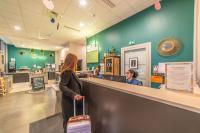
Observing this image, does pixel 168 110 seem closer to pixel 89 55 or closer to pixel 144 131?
pixel 144 131

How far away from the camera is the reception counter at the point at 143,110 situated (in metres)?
0.66

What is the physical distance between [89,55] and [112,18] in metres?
2.91

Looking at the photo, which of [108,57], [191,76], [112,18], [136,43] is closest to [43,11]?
[112,18]

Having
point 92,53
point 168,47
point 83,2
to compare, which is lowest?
point 168,47

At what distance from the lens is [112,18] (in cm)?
414

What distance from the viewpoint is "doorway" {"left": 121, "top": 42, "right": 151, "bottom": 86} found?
344cm

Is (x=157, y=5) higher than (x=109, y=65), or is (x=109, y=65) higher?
(x=157, y=5)

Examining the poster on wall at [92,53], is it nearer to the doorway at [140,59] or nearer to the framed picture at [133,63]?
the doorway at [140,59]

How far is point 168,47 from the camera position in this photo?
9.59 ft

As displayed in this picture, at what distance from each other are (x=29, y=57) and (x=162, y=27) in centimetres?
1405

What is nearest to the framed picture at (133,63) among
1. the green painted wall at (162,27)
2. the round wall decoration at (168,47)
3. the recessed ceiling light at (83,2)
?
the green painted wall at (162,27)

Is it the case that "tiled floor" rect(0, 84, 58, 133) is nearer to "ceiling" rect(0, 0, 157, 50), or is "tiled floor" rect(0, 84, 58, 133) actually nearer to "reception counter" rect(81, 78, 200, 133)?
"reception counter" rect(81, 78, 200, 133)

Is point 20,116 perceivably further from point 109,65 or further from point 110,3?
point 110,3

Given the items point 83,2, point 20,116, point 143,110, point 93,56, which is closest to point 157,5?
point 83,2
